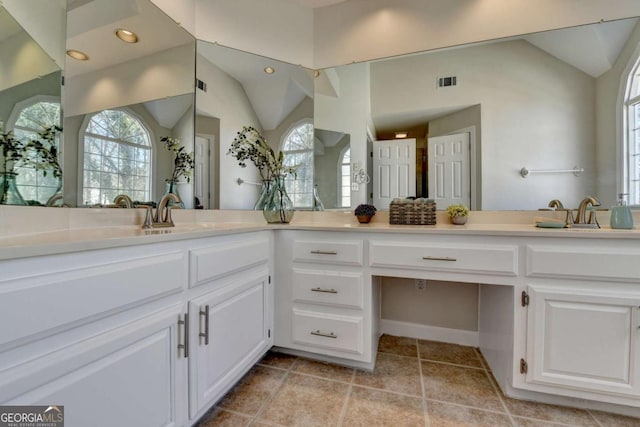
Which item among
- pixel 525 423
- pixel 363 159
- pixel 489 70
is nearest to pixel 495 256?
pixel 525 423

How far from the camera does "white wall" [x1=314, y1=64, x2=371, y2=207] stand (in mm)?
2166

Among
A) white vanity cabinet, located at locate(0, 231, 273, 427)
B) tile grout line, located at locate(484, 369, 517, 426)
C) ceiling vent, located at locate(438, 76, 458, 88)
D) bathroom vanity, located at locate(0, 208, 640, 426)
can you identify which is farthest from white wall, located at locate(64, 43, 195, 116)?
tile grout line, located at locate(484, 369, 517, 426)

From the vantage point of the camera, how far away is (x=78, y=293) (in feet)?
2.32

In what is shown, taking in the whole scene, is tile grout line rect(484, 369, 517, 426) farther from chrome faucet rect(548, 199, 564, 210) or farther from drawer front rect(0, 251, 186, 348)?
drawer front rect(0, 251, 186, 348)

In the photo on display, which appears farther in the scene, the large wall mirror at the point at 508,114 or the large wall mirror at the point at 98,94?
the large wall mirror at the point at 508,114

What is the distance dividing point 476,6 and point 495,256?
1.76m

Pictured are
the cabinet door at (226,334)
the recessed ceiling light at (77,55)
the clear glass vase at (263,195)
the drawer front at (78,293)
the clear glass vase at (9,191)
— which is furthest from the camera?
the clear glass vase at (263,195)

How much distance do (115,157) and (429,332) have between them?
2.32 m

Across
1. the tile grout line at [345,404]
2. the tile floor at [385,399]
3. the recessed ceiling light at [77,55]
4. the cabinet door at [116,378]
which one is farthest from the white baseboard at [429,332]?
the recessed ceiling light at [77,55]

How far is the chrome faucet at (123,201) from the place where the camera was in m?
1.41

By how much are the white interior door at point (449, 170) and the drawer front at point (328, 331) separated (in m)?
1.05

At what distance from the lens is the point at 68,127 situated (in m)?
1.21

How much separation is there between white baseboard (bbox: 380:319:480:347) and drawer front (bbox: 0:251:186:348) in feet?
5.63

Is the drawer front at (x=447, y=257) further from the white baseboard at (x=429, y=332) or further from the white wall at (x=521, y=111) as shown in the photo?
the white baseboard at (x=429, y=332)
